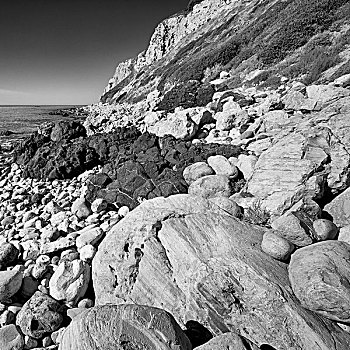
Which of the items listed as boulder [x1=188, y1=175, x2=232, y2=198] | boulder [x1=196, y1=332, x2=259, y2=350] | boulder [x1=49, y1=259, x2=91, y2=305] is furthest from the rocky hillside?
boulder [x1=196, y1=332, x2=259, y2=350]

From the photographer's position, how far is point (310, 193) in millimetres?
7004

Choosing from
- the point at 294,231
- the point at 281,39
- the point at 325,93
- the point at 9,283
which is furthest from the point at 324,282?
the point at 281,39

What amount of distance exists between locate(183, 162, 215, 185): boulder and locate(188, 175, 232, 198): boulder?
0.61 meters

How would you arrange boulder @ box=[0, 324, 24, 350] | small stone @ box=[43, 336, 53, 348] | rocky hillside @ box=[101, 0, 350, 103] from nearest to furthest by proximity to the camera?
boulder @ box=[0, 324, 24, 350], small stone @ box=[43, 336, 53, 348], rocky hillside @ box=[101, 0, 350, 103]

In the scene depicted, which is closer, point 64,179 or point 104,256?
point 104,256

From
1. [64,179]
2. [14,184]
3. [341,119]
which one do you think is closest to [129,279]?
[341,119]

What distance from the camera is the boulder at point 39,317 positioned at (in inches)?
211

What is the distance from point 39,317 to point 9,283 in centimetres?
106

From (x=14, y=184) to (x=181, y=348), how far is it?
10.7 m

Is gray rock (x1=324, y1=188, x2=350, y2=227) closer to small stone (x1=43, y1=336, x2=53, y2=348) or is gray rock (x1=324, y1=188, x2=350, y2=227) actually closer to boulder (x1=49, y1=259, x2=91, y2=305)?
boulder (x1=49, y1=259, x2=91, y2=305)

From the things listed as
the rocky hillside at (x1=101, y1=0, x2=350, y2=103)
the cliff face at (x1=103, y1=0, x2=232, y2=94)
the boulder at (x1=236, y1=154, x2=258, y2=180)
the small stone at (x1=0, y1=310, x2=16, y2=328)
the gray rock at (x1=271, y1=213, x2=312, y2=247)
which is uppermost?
the cliff face at (x1=103, y1=0, x2=232, y2=94)

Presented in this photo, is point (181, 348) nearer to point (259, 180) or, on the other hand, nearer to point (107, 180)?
point (259, 180)

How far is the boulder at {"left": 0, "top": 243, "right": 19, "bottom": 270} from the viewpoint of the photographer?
705 centimetres

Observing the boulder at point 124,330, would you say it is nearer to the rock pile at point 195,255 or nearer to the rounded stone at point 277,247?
the rock pile at point 195,255
